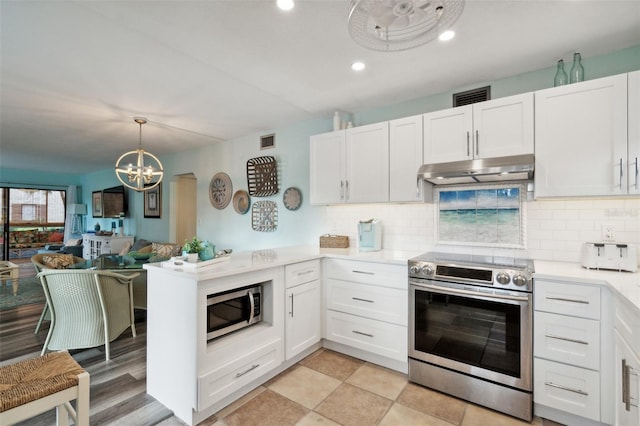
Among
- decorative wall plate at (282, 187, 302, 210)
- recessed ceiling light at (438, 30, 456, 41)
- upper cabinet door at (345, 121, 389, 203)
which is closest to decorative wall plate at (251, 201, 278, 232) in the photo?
decorative wall plate at (282, 187, 302, 210)

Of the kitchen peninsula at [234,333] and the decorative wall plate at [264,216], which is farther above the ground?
the decorative wall plate at [264,216]

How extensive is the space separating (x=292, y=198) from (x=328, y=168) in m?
0.90

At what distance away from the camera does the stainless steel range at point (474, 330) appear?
6.33 feet

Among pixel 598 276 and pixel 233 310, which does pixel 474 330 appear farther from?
pixel 233 310

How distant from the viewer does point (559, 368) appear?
184 cm

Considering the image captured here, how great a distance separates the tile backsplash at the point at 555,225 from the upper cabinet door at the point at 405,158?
1.12 ft

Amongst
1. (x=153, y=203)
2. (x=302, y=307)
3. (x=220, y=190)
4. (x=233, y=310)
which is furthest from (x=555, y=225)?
(x=153, y=203)

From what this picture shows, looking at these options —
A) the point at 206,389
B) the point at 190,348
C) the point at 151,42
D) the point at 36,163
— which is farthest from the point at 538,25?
the point at 36,163

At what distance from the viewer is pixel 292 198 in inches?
155

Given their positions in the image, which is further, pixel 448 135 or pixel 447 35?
pixel 448 135

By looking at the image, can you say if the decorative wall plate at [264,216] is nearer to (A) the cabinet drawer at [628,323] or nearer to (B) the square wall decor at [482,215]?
(B) the square wall decor at [482,215]

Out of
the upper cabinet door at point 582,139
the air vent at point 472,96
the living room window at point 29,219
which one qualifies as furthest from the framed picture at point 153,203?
the upper cabinet door at point 582,139

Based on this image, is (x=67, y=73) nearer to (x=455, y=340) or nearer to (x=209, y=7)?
(x=209, y=7)

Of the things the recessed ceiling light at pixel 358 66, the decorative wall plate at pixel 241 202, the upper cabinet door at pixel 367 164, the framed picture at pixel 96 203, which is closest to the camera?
the recessed ceiling light at pixel 358 66
